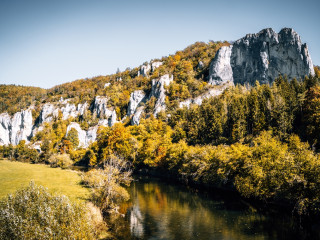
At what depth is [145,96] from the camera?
16200 cm

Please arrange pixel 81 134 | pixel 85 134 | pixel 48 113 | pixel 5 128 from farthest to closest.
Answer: pixel 48 113, pixel 5 128, pixel 85 134, pixel 81 134

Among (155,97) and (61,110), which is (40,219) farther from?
(61,110)

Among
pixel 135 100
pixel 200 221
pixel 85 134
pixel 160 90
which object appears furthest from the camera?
pixel 135 100

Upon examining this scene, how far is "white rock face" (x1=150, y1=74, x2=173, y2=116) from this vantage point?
5418 inches

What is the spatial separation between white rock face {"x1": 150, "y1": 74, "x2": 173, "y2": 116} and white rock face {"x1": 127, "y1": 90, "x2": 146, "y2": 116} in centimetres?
1084

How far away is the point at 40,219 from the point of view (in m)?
15.3

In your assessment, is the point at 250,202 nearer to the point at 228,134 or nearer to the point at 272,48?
the point at 228,134

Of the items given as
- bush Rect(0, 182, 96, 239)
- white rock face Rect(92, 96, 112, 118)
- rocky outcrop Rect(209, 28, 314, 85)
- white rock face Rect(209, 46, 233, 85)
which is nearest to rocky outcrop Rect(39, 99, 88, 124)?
white rock face Rect(92, 96, 112, 118)

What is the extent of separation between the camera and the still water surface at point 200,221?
2506 centimetres

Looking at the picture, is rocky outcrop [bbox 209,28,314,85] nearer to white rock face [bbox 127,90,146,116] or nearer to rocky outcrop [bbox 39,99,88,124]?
white rock face [bbox 127,90,146,116]

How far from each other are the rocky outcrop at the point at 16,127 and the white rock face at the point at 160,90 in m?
112

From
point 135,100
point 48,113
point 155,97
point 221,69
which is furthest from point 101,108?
point 221,69

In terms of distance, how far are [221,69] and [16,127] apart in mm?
170360

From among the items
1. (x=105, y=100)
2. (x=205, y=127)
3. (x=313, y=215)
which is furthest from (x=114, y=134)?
(x=105, y=100)
